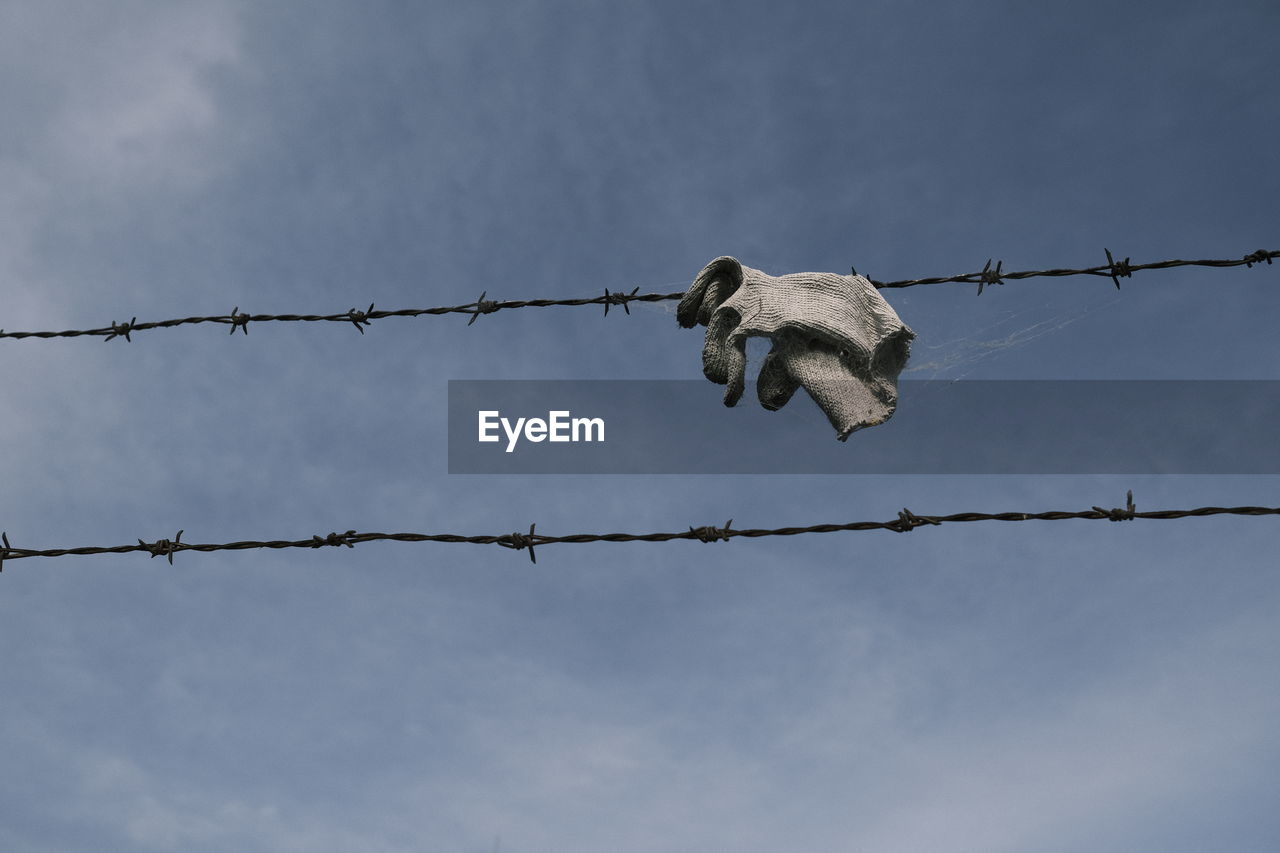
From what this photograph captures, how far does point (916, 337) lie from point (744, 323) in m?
0.68

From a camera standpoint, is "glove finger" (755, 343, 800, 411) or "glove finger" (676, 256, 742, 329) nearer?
"glove finger" (755, 343, 800, 411)

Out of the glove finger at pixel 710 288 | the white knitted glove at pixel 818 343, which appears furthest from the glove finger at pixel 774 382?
the glove finger at pixel 710 288

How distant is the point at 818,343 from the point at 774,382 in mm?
242

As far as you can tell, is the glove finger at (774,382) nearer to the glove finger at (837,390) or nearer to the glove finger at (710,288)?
the glove finger at (837,390)

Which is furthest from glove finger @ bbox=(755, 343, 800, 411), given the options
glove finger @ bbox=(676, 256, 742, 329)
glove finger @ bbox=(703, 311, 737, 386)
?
glove finger @ bbox=(676, 256, 742, 329)

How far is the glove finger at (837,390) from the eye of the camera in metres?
4.33

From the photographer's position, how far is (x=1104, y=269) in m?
4.57

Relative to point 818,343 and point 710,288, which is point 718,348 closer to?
point 710,288

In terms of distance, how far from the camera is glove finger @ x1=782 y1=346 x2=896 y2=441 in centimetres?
433

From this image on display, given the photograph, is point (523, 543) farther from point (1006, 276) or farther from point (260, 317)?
point (1006, 276)

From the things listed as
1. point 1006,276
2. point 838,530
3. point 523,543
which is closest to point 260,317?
point 523,543

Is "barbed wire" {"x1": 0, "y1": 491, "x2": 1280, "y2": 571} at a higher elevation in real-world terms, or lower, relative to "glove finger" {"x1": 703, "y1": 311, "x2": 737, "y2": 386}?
lower

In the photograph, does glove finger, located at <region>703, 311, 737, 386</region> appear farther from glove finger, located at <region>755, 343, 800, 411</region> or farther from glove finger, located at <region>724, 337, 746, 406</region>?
glove finger, located at <region>755, 343, 800, 411</region>

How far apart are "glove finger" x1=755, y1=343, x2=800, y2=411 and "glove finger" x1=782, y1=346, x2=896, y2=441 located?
6 centimetres
